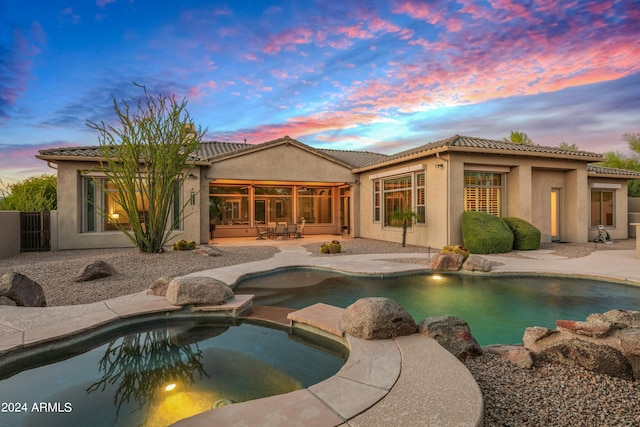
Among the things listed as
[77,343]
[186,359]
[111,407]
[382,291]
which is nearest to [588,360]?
[382,291]

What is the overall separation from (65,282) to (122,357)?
4393mm

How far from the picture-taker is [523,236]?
11.8 meters

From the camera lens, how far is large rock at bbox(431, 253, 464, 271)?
331 inches

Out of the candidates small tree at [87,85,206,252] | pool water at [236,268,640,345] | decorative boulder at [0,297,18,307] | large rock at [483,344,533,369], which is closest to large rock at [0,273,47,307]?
decorative boulder at [0,297,18,307]

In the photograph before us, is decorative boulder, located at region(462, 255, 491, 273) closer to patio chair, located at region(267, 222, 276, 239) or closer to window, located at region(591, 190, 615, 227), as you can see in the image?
patio chair, located at region(267, 222, 276, 239)

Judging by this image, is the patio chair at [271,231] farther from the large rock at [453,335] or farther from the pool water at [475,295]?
the large rock at [453,335]

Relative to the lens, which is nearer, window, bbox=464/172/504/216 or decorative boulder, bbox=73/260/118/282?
decorative boulder, bbox=73/260/118/282

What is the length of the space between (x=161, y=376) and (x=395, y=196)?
13.0 meters

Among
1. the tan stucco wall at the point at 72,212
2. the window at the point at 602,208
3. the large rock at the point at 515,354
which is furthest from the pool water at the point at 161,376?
the window at the point at 602,208

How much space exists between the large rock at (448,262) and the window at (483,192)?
4568 mm

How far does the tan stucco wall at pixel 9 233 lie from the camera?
10.8 metres

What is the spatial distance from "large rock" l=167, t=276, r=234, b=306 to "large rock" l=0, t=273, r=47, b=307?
2.21 m

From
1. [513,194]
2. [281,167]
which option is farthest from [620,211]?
[281,167]

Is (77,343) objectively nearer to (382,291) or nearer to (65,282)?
(65,282)
